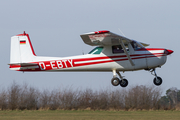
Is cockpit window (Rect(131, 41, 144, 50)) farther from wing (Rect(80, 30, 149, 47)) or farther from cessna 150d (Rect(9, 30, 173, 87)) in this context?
wing (Rect(80, 30, 149, 47))

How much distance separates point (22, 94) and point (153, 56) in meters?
24.1

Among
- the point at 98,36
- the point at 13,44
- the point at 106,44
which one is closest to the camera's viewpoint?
the point at 98,36

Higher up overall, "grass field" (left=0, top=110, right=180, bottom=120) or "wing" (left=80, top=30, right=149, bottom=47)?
"wing" (left=80, top=30, right=149, bottom=47)

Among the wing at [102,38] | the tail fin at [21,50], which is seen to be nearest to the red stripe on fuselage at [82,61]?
the wing at [102,38]

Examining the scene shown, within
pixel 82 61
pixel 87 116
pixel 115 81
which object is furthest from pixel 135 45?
pixel 87 116

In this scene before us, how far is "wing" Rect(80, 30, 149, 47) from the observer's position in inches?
634

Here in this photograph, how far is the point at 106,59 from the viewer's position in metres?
18.0

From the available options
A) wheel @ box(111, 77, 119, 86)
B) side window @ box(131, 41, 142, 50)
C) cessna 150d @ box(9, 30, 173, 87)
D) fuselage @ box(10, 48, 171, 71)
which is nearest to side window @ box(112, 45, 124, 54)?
cessna 150d @ box(9, 30, 173, 87)

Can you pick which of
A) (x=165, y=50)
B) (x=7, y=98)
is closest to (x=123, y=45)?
(x=165, y=50)

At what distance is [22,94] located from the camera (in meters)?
38.4

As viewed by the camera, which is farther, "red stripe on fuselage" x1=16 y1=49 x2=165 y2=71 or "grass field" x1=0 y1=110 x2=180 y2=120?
"grass field" x1=0 y1=110 x2=180 y2=120

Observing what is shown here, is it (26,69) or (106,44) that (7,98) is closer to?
(26,69)

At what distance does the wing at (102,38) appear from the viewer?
16094 millimetres

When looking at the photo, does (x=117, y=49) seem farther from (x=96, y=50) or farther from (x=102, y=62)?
(x=96, y=50)
